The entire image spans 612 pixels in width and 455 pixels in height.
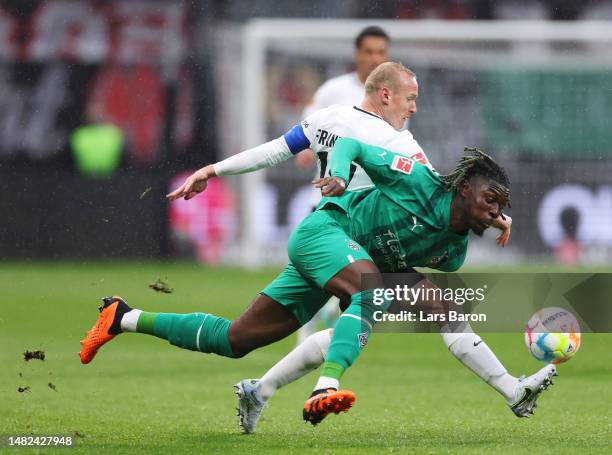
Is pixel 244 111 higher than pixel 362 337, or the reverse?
pixel 244 111

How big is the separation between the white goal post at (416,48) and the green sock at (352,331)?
11.9 meters

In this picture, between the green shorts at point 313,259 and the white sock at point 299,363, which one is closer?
the green shorts at point 313,259

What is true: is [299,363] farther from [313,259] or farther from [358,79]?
[358,79]

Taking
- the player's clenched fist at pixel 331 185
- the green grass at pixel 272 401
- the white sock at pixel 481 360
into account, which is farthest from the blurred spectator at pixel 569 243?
the player's clenched fist at pixel 331 185

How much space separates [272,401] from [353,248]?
250cm

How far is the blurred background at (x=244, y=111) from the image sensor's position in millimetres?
18594

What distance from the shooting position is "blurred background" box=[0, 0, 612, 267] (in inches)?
732

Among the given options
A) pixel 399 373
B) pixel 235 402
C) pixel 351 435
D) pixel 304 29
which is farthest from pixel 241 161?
pixel 304 29

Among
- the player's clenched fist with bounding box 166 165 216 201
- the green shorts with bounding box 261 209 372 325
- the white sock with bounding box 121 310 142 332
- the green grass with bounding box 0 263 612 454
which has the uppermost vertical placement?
the player's clenched fist with bounding box 166 165 216 201

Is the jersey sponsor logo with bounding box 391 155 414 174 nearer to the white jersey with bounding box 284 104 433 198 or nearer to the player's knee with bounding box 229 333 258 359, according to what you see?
the white jersey with bounding box 284 104 433 198

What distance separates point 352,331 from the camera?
5.79m

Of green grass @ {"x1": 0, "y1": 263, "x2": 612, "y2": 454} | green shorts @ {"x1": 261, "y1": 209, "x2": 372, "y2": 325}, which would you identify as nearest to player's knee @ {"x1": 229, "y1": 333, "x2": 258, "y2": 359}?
green shorts @ {"x1": 261, "y1": 209, "x2": 372, "y2": 325}

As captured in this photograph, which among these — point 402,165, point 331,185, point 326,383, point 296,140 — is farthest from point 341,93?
point 326,383

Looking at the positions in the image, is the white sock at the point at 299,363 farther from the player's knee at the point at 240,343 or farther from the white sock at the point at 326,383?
the white sock at the point at 326,383
